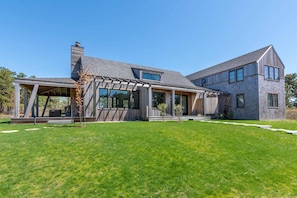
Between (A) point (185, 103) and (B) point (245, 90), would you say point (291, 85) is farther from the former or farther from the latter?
(A) point (185, 103)

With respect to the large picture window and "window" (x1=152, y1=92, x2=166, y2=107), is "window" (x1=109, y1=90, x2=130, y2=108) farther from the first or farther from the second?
"window" (x1=152, y1=92, x2=166, y2=107)

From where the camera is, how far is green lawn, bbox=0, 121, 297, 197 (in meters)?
3.17

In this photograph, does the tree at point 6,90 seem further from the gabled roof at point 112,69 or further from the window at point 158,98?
the window at point 158,98

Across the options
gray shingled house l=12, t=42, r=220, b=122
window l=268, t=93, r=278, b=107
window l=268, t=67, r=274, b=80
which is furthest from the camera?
window l=268, t=67, r=274, b=80

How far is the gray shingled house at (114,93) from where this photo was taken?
11812 mm

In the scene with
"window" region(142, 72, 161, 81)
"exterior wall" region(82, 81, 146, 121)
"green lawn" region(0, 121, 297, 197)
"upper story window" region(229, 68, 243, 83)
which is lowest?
"green lawn" region(0, 121, 297, 197)

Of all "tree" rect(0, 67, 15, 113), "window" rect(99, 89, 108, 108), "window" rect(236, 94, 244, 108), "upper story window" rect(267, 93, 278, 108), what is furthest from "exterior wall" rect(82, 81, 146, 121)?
"tree" rect(0, 67, 15, 113)

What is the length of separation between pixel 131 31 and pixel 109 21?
2.81 metres

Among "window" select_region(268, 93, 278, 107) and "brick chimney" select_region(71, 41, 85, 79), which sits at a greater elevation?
"brick chimney" select_region(71, 41, 85, 79)

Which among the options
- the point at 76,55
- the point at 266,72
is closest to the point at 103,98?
the point at 76,55

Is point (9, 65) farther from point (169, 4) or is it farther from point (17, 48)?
point (169, 4)

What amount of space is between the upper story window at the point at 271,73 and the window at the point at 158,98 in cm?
1222

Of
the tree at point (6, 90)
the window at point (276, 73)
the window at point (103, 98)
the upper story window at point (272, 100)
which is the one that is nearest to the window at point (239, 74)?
the upper story window at point (272, 100)

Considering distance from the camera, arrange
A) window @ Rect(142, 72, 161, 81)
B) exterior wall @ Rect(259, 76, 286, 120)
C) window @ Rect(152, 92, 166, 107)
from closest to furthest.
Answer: window @ Rect(152, 92, 166, 107)
window @ Rect(142, 72, 161, 81)
exterior wall @ Rect(259, 76, 286, 120)
